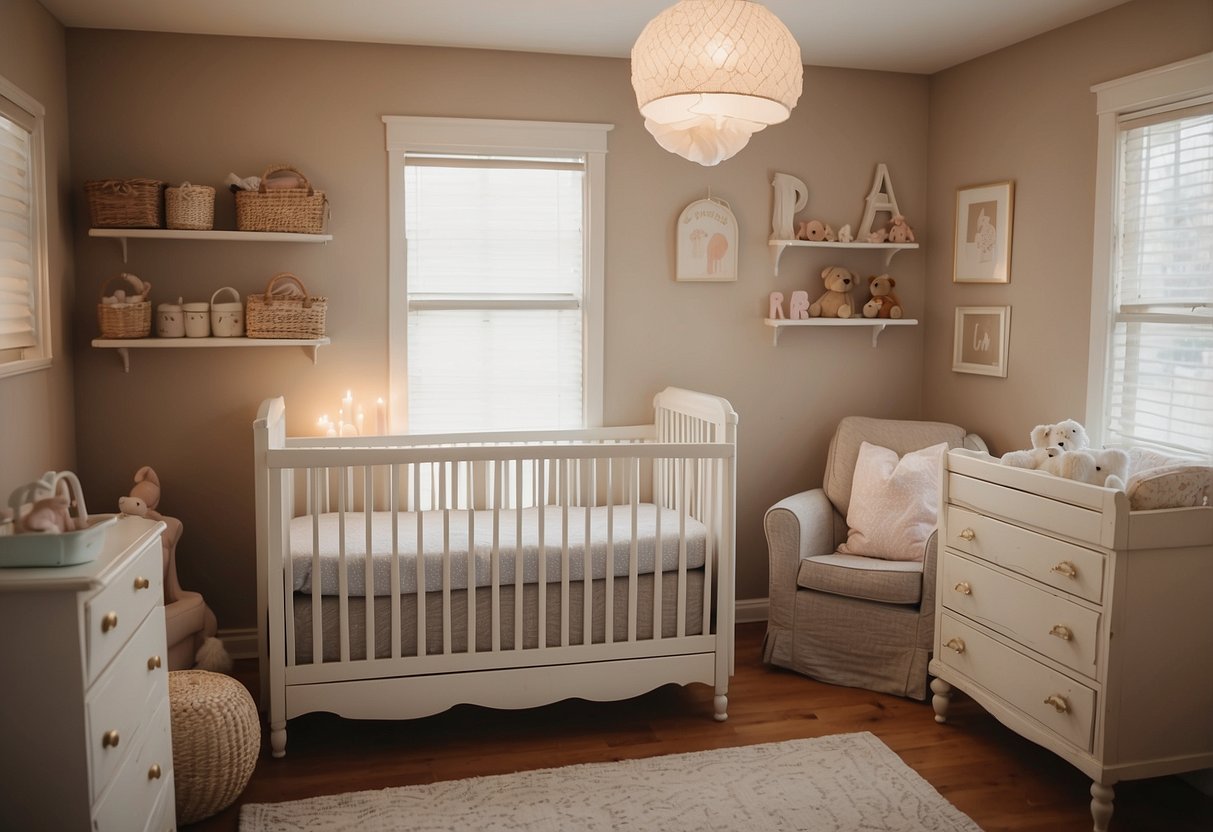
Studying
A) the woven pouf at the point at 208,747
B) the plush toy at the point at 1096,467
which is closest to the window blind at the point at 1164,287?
the plush toy at the point at 1096,467

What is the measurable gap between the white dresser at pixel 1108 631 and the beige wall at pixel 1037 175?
0.91 meters

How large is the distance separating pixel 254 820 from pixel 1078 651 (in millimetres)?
2115

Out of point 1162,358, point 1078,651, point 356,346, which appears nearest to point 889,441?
point 1162,358

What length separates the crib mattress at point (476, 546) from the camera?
288 centimetres

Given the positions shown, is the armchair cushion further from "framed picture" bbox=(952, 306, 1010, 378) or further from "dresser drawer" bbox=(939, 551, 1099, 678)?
"framed picture" bbox=(952, 306, 1010, 378)

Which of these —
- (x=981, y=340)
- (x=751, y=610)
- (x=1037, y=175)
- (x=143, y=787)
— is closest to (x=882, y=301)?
(x=981, y=340)

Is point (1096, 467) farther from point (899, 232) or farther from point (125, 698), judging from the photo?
point (125, 698)

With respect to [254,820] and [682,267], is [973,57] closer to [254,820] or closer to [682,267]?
[682,267]

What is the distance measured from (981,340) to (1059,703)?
1692mm

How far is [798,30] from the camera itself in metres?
3.42

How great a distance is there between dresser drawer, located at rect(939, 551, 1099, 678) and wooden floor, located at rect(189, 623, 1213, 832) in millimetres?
403

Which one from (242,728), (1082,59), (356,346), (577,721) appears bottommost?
(577,721)

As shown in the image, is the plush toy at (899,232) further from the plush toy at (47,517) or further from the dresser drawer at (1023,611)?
the plush toy at (47,517)

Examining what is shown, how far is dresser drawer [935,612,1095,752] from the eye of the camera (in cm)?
245
